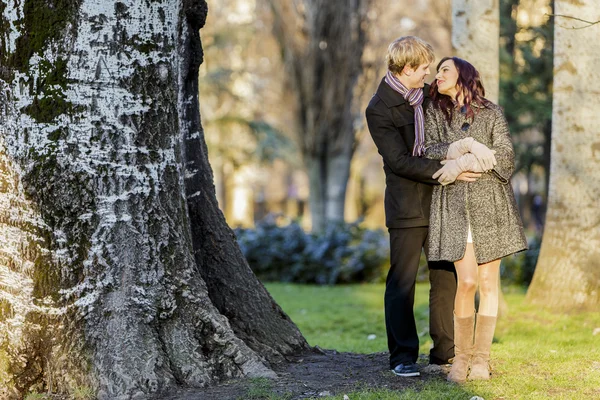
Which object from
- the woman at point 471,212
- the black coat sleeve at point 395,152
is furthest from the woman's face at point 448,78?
the black coat sleeve at point 395,152

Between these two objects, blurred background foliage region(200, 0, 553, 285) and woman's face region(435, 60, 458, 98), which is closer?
woman's face region(435, 60, 458, 98)

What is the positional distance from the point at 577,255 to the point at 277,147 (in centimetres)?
2088

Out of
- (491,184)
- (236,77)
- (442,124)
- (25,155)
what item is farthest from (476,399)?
(236,77)

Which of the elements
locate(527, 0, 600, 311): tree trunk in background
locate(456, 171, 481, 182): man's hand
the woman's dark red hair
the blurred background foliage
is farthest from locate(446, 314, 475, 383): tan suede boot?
the blurred background foliage

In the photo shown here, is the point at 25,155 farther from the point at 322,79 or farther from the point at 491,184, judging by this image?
the point at 322,79

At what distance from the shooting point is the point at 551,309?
8.32 m

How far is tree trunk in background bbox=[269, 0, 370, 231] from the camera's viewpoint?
1709cm

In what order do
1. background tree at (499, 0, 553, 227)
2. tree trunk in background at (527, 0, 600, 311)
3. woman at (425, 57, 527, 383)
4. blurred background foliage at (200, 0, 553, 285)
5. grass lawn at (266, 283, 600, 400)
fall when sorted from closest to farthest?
1. grass lawn at (266, 283, 600, 400)
2. woman at (425, 57, 527, 383)
3. tree trunk in background at (527, 0, 600, 311)
4. blurred background foliage at (200, 0, 553, 285)
5. background tree at (499, 0, 553, 227)

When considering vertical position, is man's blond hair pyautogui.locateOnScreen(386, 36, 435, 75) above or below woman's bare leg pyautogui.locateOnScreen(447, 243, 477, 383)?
above

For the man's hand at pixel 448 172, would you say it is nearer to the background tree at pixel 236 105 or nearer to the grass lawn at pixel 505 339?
the grass lawn at pixel 505 339

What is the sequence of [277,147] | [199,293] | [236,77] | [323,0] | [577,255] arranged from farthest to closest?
[236,77], [277,147], [323,0], [577,255], [199,293]

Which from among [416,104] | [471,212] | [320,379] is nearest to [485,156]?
[471,212]

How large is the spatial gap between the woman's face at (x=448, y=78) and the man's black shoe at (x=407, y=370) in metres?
1.69

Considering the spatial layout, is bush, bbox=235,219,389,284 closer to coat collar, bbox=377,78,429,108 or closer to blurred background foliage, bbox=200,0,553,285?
blurred background foliage, bbox=200,0,553,285
